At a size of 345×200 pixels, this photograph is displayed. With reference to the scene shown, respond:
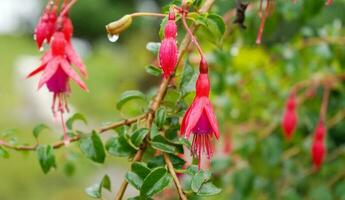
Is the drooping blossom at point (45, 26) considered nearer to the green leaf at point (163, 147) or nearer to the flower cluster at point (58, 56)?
the flower cluster at point (58, 56)

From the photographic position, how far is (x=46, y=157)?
863mm

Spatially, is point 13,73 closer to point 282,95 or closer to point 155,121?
point 282,95

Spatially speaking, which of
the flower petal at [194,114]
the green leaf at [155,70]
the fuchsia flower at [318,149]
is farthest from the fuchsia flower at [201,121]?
the fuchsia flower at [318,149]

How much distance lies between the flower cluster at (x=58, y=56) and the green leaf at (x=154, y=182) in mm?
124

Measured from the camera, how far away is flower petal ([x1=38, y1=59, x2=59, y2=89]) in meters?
0.75

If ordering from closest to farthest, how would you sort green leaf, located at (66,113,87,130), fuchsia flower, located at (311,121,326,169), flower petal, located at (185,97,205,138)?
flower petal, located at (185,97,205,138)
green leaf, located at (66,113,87,130)
fuchsia flower, located at (311,121,326,169)

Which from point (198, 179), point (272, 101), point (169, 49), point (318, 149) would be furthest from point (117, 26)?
point (272, 101)

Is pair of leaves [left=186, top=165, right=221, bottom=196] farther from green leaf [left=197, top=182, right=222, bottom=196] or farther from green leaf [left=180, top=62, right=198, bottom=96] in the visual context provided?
green leaf [left=180, top=62, right=198, bottom=96]

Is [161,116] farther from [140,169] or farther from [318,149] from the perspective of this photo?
[318,149]

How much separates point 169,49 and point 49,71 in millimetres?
148

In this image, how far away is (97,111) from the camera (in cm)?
538

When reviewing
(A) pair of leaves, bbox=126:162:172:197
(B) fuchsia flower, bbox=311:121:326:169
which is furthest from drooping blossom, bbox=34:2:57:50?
(B) fuchsia flower, bbox=311:121:326:169

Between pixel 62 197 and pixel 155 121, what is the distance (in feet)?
9.81

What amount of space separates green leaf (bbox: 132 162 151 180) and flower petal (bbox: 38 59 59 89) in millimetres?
132
